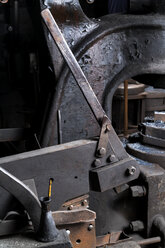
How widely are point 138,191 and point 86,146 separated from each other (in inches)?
23.3

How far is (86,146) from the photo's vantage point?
1.46 m

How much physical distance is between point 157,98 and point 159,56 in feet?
9.87

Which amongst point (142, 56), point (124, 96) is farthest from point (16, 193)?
point (124, 96)

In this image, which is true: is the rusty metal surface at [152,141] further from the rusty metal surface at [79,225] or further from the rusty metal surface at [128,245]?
the rusty metal surface at [79,225]

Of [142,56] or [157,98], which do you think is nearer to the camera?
[142,56]

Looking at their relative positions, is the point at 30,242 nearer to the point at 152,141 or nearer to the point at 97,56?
the point at 97,56

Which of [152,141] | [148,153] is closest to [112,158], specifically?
[148,153]

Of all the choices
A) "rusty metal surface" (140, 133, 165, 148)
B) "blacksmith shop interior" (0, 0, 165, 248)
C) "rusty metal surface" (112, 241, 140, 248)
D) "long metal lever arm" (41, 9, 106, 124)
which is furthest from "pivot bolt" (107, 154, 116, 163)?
"rusty metal surface" (140, 133, 165, 148)

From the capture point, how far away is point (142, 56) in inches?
81.9

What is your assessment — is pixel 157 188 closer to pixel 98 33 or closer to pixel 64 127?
pixel 64 127

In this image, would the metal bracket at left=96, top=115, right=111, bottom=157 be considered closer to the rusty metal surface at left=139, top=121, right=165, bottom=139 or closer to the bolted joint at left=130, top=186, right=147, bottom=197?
the bolted joint at left=130, top=186, right=147, bottom=197

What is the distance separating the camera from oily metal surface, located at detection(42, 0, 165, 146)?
1.85 m

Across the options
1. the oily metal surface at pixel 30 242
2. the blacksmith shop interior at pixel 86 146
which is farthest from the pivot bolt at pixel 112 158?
the oily metal surface at pixel 30 242

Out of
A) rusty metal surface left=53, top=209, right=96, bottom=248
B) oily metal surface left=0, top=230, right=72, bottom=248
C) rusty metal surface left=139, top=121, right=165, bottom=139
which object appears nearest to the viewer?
oily metal surface left=0, top=230, right=72, bottom=248
